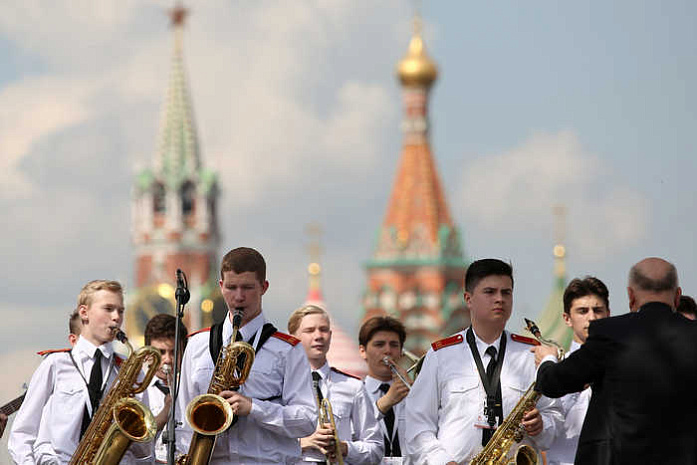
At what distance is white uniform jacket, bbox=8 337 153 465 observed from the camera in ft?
26.2

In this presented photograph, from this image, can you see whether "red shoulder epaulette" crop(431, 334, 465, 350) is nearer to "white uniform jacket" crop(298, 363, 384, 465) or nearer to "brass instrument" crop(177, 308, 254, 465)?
"brass instrument" crop(177, 308, 254, 465)

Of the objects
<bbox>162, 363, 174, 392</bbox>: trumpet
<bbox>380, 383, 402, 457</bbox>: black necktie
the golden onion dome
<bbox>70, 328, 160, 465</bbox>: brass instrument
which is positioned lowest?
<bbox>380, 383, 402, 457</bbox>: black necktie

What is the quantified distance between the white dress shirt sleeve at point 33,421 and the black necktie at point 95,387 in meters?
0.24

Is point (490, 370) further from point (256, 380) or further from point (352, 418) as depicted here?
A: point (352, 418)

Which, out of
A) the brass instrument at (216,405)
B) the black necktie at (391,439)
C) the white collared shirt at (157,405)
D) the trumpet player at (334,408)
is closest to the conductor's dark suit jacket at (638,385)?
the brass instrument at (216,405)

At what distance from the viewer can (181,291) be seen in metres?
7.21

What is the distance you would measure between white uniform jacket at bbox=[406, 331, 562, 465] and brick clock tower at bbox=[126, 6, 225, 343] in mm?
93699

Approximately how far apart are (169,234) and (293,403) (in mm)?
99368

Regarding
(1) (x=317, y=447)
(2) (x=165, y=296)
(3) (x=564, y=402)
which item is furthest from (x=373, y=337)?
(2) (x=165, y=296)

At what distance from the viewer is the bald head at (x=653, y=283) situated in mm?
6406

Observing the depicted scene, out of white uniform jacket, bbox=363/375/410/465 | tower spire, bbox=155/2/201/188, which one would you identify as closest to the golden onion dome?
tower spire, bbox=155/2/201/188

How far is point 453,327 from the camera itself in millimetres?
99688

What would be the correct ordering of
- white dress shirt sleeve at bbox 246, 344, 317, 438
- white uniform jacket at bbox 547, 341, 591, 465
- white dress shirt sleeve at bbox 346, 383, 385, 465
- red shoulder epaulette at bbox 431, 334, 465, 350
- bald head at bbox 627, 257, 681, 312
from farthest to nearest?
white dress shirt sleeve at bbox 346, 383, 385, 465 < white uniform jacket at bbox 547, 341, 591, 465 < red shoulder epaulette at bbox 431, 334, 465, 350 < white dress shirt sleeve at bbox 246, 344, 317, 438 < bald head at bbox 627, 257, 681, 312

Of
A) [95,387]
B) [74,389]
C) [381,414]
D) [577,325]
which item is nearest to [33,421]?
[74,389]
